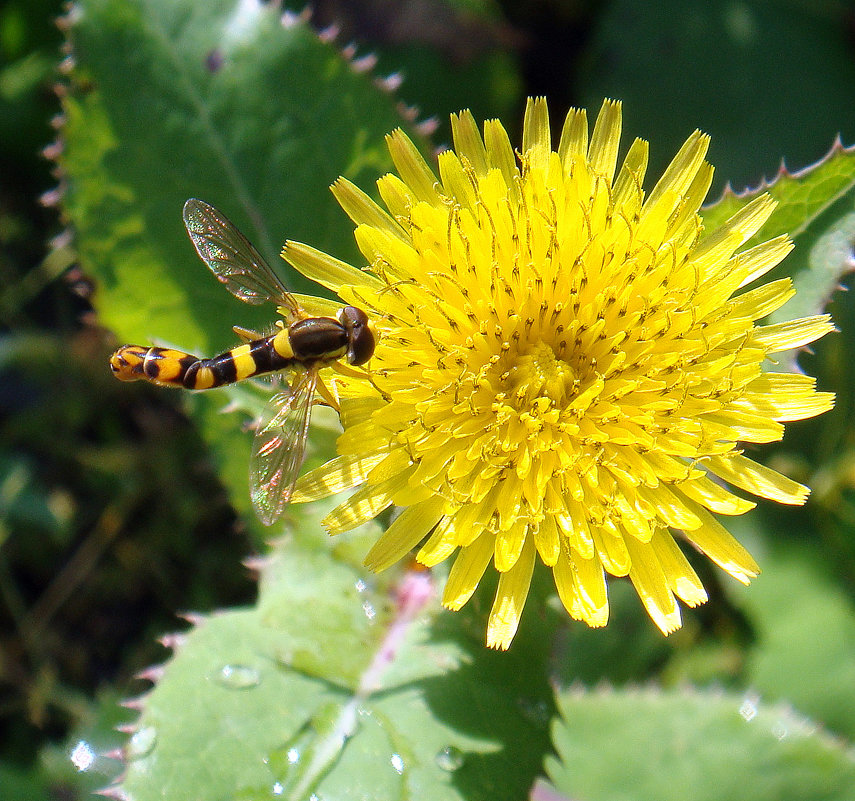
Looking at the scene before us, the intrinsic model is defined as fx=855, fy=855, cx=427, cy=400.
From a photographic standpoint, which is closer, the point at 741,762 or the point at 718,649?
the point at 741,762

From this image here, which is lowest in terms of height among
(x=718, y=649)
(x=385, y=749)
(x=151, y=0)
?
(x=718, y=649)

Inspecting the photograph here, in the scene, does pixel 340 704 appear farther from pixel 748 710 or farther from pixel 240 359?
pixel 748 710

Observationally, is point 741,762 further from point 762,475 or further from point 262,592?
point 262,592

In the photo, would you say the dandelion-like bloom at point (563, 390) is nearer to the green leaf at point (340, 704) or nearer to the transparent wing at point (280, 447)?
the transparent wing at point (280, 447)

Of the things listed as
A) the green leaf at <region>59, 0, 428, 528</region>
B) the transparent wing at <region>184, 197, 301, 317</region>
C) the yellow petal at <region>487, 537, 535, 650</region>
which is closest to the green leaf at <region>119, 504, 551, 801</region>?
the yellow petal at <region>487, 537, 535, 650</region>

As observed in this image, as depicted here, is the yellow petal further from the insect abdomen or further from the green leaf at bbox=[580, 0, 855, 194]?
the green leaf at bbox=[580, 0, 855, 194]

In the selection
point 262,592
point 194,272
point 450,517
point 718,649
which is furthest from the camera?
point 718,649

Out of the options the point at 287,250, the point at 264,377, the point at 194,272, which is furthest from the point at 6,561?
the point at 287,250
